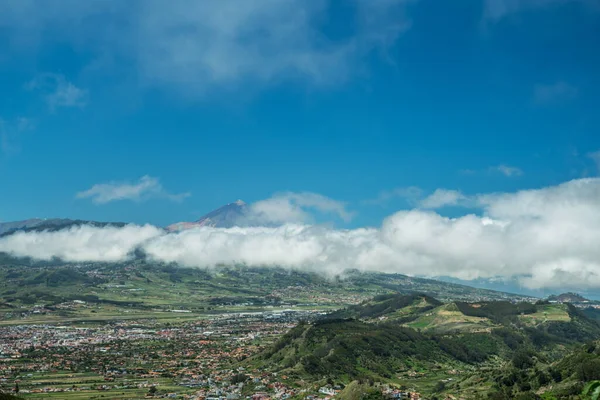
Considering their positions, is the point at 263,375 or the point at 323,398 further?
the point at 263,375

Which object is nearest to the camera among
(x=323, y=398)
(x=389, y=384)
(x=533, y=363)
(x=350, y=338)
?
(x=323, y=398)

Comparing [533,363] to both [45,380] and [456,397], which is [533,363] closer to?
[456,397]

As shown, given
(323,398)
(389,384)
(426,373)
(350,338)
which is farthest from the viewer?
(350,338)

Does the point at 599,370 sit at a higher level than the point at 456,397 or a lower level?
higher

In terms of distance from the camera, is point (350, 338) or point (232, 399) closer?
point (232, 399)

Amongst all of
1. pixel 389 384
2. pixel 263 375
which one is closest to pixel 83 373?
pixel 263 375

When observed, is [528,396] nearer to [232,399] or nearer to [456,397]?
[456,397]

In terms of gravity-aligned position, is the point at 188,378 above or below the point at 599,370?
below

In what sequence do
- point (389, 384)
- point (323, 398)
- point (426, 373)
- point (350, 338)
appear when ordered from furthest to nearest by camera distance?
1. point (350, 338)
2. point (426, 373)
3. point (389, 384)
4. point (323, 398)

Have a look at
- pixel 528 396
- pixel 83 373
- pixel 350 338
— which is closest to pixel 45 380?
pixel 83 373
